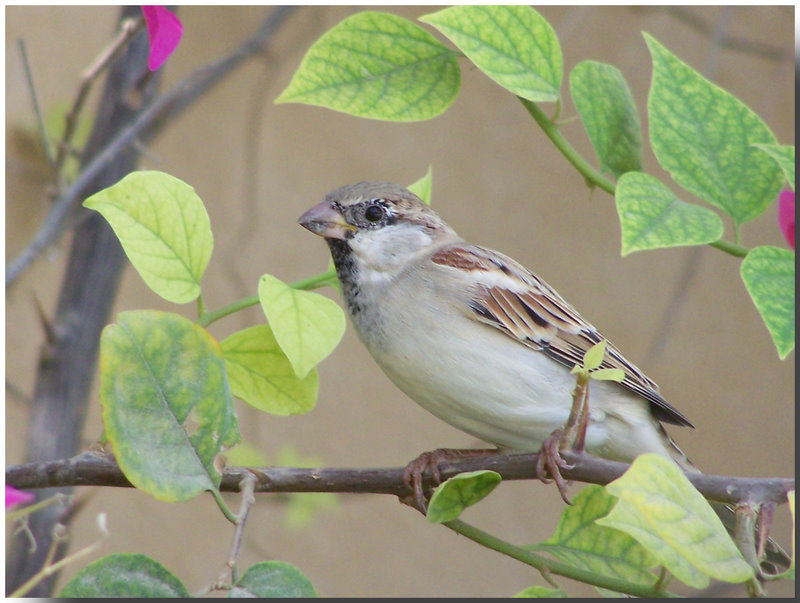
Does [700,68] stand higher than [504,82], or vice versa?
[504,82]

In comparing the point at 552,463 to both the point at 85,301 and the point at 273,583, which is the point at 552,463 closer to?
the point at 273,583

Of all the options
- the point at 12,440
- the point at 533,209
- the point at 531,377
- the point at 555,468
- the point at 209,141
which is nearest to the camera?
the point at 555,468

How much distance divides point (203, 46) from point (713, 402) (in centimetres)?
153

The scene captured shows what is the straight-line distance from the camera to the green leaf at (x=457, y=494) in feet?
1.81

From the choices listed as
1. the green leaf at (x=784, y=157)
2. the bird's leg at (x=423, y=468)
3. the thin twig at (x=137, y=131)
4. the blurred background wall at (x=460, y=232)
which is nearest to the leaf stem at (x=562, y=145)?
the green leaf at (x=784, y=157)

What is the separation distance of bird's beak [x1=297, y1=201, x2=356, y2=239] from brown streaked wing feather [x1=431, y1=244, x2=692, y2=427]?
100mm

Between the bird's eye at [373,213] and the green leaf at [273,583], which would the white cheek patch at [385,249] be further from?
the green leaf at [273,583]

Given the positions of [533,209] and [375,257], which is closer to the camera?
[375,257]

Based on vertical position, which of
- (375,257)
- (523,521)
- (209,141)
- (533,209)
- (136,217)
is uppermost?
(136,217)

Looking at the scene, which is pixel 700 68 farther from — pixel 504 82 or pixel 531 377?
pixel 504 82

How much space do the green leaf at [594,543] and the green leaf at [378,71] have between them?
0.93 ft

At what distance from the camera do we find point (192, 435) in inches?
21.0

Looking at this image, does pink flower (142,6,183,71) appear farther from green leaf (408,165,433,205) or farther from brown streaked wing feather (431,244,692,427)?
brown streaked wing feather (431,244,692,427)

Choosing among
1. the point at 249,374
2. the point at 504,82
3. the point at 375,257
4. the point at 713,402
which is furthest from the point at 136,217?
the point at 713,402
